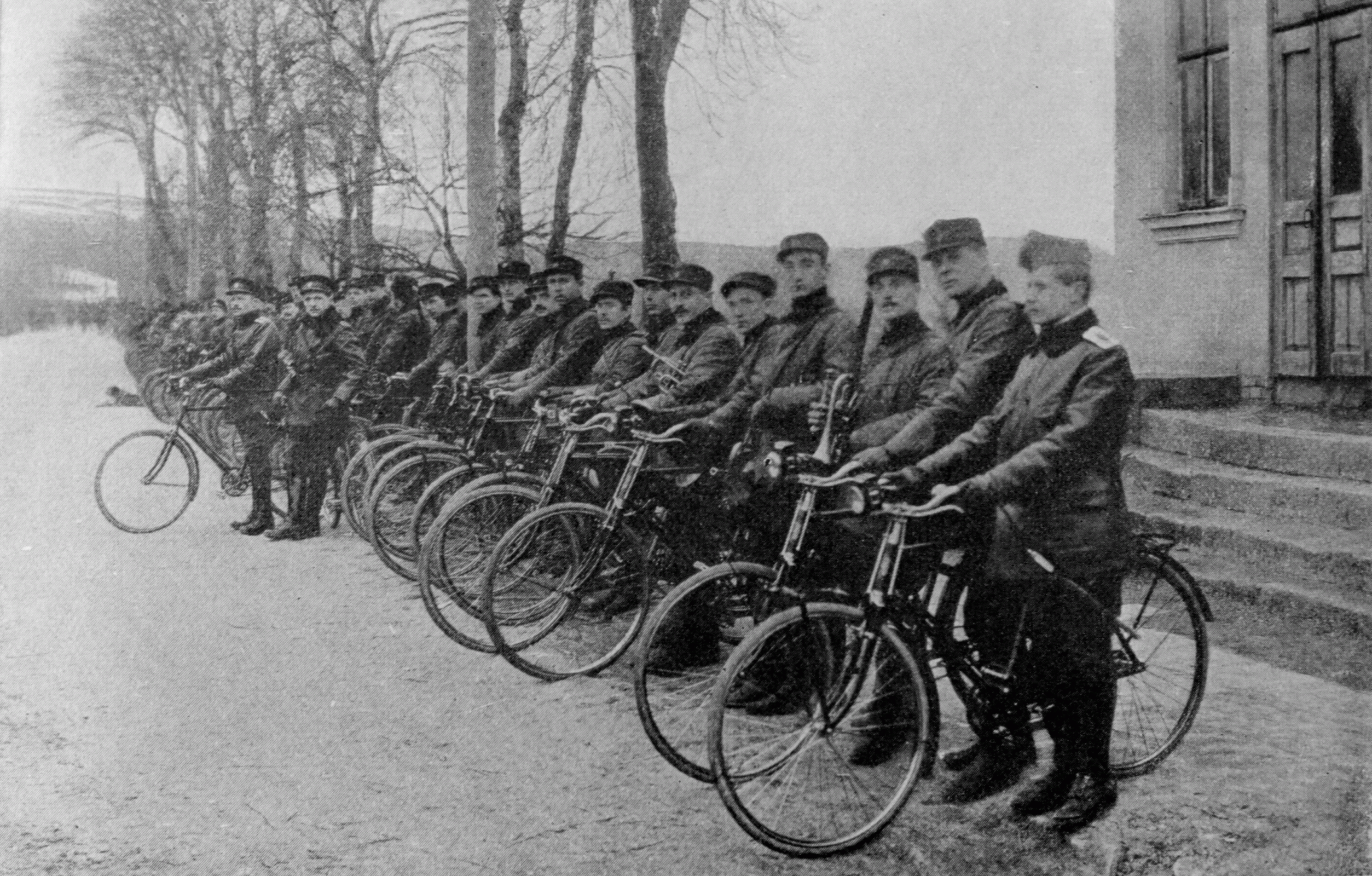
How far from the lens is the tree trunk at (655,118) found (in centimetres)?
913

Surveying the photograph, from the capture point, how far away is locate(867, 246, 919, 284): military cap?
431cm

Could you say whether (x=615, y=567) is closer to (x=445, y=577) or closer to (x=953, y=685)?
(x=445, y=577)

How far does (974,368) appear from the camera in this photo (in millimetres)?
3873

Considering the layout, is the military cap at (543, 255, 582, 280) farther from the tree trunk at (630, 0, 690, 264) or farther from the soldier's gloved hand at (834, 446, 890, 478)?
the soldier's gloved hand at (834, 446, 890, 478)

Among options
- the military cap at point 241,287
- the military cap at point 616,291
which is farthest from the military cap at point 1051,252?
the military cap at point 241,287

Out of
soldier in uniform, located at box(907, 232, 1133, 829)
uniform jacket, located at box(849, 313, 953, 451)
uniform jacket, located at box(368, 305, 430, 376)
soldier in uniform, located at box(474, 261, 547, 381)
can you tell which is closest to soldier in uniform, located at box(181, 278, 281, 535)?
uniform jacket, located at box(368, 305, 430, 376)

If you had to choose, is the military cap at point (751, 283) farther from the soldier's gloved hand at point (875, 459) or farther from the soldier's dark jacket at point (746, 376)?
the soldier's gloved hand at point (875, 459)

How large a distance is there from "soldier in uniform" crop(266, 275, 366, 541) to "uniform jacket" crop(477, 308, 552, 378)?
1.24 m

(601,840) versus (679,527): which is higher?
(679,527)

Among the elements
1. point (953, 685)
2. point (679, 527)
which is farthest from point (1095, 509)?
point (679, 527)

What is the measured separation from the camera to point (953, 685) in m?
3.62

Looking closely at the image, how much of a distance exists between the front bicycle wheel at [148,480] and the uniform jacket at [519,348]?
8.22 feet

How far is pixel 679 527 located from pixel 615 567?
0.33m

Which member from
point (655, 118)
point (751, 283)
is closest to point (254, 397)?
point (655, 118)
